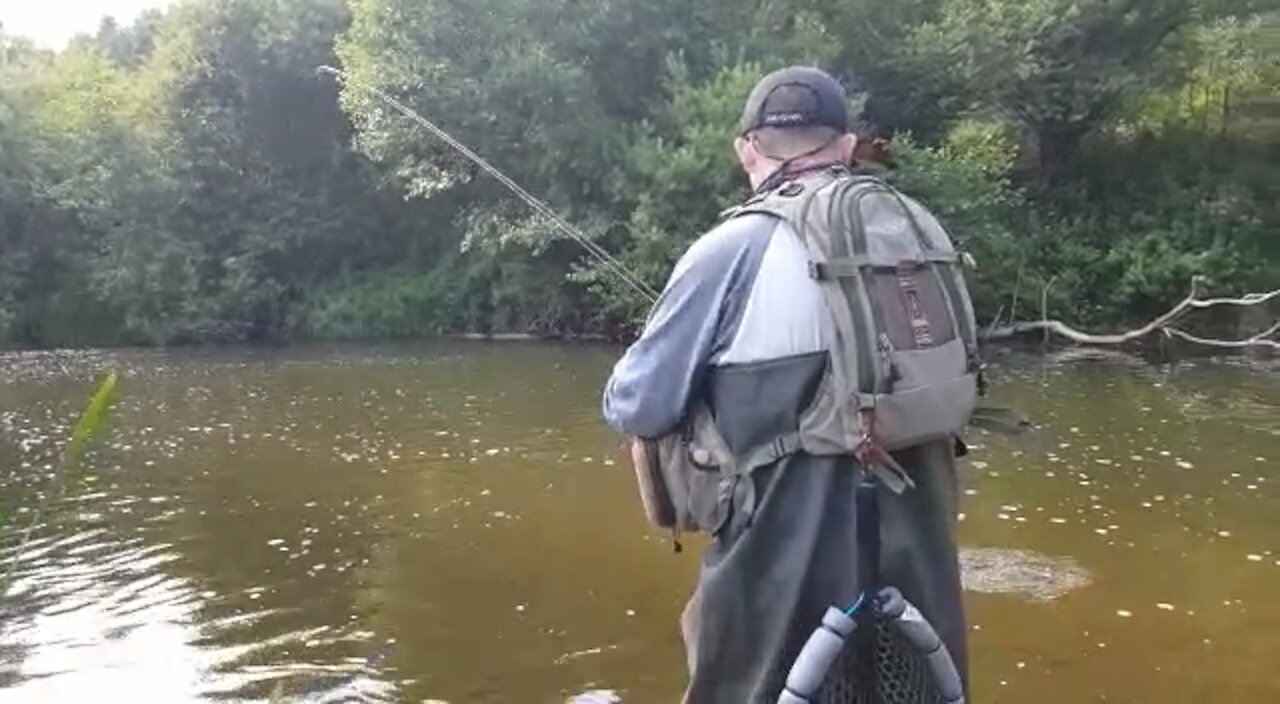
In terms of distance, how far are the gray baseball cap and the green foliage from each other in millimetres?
20619

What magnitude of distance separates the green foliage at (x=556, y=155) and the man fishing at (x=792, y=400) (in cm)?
2076

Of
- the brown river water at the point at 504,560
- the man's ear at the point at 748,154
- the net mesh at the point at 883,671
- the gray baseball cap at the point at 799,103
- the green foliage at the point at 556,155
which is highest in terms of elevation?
the green foliage at the point at 556,155

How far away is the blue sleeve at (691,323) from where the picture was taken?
2643 millimetres

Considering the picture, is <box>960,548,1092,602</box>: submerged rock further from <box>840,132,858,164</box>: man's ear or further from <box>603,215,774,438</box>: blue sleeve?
<box>603,215,774,438</box>: blue sleeve

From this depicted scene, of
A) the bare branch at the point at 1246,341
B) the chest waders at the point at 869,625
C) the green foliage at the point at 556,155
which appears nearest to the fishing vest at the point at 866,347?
the chest waders at the point at 869,625

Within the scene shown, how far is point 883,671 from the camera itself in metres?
2.64

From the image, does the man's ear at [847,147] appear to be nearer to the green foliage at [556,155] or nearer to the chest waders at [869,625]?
the chest waders at [869,625]

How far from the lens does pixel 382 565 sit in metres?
9.45

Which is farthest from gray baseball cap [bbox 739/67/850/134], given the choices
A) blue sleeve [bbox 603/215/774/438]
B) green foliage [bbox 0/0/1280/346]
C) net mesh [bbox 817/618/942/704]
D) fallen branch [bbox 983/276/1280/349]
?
green foliage [bbox 0/0/1280/346]

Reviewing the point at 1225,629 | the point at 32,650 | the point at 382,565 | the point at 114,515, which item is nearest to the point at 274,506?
the point at 114,515

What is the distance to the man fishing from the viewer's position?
259 centimetres

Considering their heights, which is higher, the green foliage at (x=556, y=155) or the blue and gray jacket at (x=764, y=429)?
the green foliage at (x=556, y=155)

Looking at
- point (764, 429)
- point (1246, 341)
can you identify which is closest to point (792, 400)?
point (764, 429)

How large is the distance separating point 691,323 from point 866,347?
313mm
